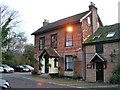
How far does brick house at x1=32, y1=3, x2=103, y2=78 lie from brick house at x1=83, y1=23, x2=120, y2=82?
878 mm

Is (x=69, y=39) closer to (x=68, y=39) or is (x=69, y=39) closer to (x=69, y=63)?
(x=68, y=39)

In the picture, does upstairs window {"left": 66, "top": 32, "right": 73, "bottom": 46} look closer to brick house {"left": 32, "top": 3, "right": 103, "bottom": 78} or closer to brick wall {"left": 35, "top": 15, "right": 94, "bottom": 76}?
brick house {"left": 32, "top": 3, "right": 103, "bottom": 78}

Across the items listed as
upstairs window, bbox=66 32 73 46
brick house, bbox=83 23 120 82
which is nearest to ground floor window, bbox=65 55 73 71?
upstairs window, bbox=66 32 73 46

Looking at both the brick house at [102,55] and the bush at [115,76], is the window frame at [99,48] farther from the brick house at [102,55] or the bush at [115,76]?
the bush at [115,76]

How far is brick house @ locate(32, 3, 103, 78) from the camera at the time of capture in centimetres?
1714

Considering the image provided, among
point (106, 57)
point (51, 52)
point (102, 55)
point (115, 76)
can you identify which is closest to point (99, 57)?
point (102, 55)

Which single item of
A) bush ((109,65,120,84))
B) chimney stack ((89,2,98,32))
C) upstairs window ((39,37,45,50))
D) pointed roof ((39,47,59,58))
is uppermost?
chimney stack ((89,2,98,32))

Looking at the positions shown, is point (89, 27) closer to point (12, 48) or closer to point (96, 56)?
point (96, 56)

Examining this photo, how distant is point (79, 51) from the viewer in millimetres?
16953

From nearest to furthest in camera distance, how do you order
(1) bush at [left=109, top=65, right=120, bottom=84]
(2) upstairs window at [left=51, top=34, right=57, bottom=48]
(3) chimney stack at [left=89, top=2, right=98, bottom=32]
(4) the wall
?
(1) bush at [left=109, top=65, right=120, bottom=84] < (4) the wall < (3) chimney stack at [left=89, top=2, right=98, bottom=32] < (2) upstairs window at [left=51, top=34, right=57, bottom=48]

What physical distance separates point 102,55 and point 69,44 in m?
4.84

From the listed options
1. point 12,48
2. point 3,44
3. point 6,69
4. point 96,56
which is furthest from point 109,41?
point 12,48

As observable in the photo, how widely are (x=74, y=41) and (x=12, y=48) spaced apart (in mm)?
27681

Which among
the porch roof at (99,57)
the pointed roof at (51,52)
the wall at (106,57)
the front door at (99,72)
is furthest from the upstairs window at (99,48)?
the pointed roof at (51,52)
